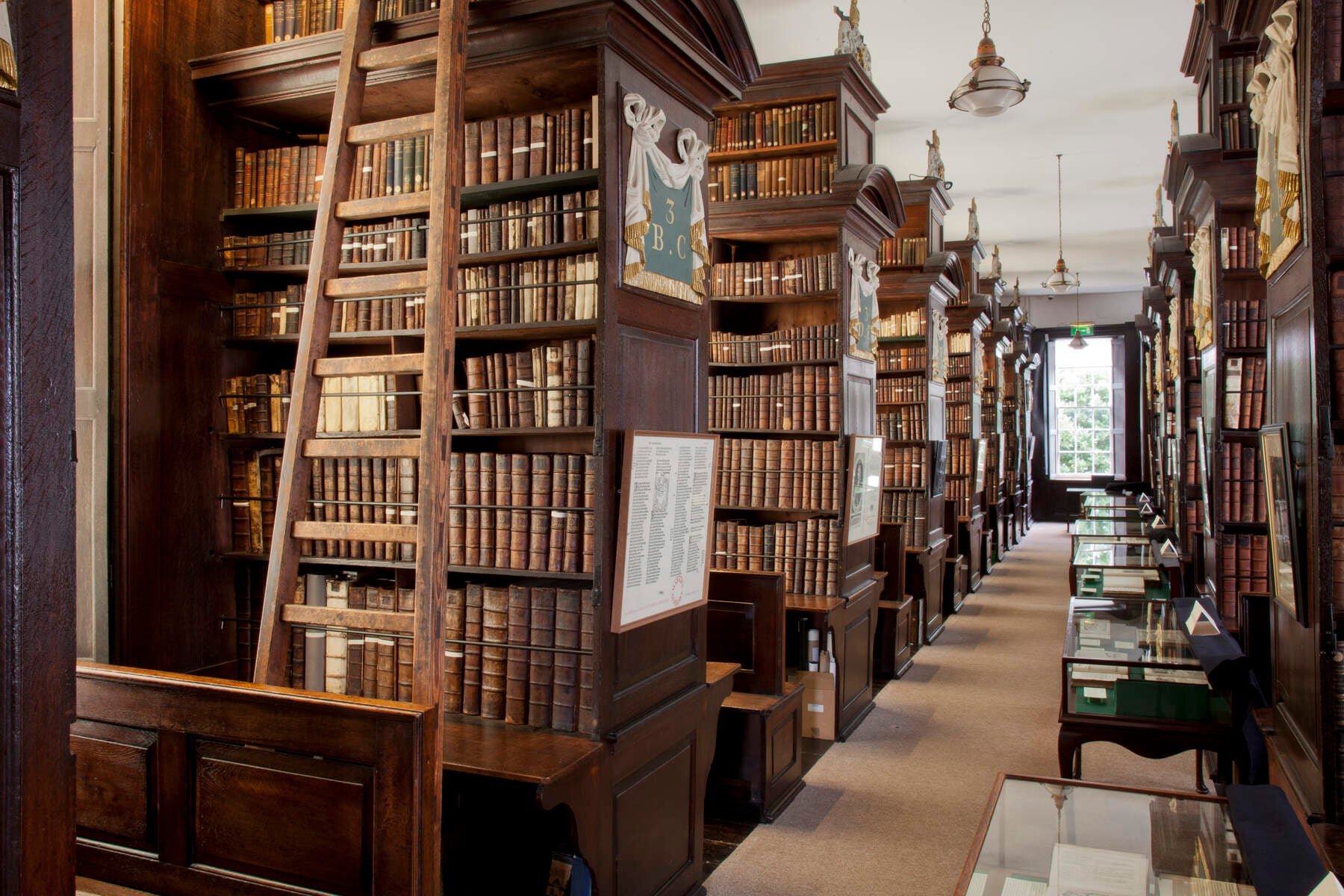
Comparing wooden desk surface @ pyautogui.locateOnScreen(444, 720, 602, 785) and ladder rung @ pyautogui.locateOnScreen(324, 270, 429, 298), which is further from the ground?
ladder rung @ pyautogui.locateOnScreen(324, 270, 429, 298)

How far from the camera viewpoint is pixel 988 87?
6.16 m

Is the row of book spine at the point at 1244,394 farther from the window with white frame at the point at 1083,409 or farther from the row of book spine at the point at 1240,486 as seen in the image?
the window with white frame at the point at 1083,409

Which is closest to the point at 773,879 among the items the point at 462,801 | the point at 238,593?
the point at 462,801

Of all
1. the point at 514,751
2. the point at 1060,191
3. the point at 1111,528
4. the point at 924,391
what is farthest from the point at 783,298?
the point at 1060,191

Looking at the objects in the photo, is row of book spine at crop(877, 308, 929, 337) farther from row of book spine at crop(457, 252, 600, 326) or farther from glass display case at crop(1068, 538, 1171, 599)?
row of book spine at crop(457, 252, 600, 326)

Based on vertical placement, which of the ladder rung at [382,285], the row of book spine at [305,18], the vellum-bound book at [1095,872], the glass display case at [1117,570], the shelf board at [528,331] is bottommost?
the vellum-bound book at [1095,872]

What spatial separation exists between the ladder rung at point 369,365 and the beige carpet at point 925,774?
7.60 ft

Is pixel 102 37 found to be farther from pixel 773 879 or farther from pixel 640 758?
pixel 773 879

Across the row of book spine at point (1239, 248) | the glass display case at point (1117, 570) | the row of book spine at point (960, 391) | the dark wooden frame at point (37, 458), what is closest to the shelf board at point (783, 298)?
the row of book spine at point (1239, 248)

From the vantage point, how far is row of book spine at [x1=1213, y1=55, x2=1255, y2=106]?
539 centimetres

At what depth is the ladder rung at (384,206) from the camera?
2.66 m

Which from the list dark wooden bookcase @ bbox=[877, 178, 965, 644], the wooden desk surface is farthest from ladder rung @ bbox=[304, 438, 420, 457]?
dark wooden bookcase @ bbox=[877, 178, 965, 644]

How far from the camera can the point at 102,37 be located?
3.37 metres

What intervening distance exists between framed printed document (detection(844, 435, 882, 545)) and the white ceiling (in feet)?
9.93
